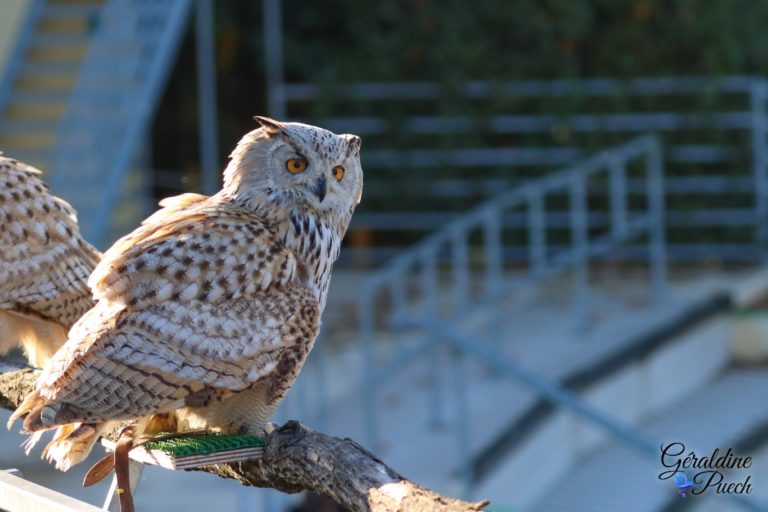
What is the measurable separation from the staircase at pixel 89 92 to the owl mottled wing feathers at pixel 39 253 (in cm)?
363

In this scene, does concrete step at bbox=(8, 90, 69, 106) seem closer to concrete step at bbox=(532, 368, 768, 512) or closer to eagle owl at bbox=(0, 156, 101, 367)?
concrete step at bbox=(532, 368, 768, 512)

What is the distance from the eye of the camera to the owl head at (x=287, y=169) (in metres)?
4.14

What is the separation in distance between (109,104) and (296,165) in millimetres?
6218

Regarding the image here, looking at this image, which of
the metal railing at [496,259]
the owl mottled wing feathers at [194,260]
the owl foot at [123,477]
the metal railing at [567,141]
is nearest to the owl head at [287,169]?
the owl mottled wing feathers at [194,260]

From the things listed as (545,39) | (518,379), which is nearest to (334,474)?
(518,379)

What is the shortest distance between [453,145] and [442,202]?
631 mm

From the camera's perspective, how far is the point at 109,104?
10062mm

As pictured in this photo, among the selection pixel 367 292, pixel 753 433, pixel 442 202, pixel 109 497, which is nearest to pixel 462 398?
pixel 367 292

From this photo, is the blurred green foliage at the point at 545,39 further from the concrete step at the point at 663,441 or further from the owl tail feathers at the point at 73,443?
the owl tail feathers at the point at 73,443

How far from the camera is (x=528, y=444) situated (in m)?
8.52

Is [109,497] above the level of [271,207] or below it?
below

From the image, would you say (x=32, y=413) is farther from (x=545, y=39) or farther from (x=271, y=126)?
(x=545, y=39)

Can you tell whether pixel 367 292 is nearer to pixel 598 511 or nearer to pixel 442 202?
pixel 598 511

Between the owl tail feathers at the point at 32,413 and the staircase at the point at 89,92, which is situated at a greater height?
the staircase at the point at 89,92
